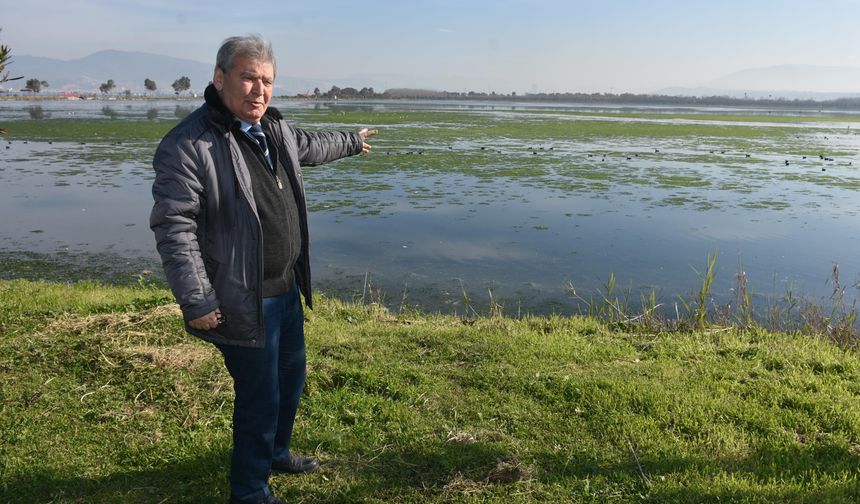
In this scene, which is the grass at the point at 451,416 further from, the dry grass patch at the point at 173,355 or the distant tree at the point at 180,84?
the distant tree at the point at 180,84

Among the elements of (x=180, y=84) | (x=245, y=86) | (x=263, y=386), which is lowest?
(x=263, y=386)

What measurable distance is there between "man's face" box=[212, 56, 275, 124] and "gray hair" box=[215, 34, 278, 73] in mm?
16

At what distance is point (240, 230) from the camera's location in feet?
8.20

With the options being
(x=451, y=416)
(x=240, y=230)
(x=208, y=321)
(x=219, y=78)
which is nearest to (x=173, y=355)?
(x=451, y=416)

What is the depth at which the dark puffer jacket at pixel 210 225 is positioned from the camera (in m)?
2.36

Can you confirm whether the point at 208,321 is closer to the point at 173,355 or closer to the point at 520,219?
the point at 173,355

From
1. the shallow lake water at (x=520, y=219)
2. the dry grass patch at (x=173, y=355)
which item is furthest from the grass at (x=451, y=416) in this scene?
the shallow lake water at (x=520, y=219)

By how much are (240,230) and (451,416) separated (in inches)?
80.7

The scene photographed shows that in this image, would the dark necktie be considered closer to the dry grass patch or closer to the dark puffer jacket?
the dark puffer jacket

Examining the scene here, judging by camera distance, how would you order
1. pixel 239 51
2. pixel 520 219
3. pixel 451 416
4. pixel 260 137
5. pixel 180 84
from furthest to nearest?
pixel 180 84, pixel 520 219, pixel 451 416, pixel 260 137, pixel 239 51

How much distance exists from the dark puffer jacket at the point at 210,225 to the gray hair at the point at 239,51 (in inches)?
5.5

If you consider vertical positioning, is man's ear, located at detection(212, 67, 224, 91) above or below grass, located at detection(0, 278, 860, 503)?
above

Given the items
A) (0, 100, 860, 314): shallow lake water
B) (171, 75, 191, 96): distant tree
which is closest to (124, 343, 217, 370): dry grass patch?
(0, 100, 860, 314): shallow lake water

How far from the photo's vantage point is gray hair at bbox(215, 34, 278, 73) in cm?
246
